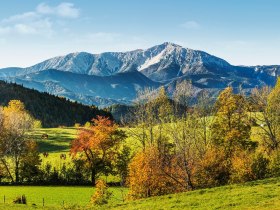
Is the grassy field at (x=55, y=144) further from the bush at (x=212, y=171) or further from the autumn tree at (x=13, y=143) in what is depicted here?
the bush at (x=212, y=171)

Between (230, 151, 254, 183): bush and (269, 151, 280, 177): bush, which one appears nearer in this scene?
(230, 151, 254, 183): bush

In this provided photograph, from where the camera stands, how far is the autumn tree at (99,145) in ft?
304

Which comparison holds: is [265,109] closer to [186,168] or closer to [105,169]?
[186,168]

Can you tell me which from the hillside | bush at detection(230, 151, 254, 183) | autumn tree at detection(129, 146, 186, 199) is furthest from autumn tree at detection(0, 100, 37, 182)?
bush at detection(230, 151, 254, 183)

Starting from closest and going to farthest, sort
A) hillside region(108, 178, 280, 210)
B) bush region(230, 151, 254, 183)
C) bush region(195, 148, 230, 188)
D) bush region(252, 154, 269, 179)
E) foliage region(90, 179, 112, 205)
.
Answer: hillside region(108, 178, 280, 210) → foliage region(90, 179, 112, 205) → bush region(230, 151, 254, 183) → bush region(252, 154, 269, 179) → bush region(195, 148, 230, 188)

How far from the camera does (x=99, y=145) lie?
308ft

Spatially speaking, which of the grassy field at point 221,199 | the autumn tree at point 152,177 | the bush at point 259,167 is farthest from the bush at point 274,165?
the autumn tree at point 152,177

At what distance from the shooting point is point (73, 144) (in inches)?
3634

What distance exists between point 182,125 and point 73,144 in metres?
37.0

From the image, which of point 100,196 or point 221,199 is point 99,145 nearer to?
point 100,196

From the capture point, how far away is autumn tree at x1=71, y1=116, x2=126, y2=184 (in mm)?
92688

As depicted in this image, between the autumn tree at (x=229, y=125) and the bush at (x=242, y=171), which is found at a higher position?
the autumn tree at (x=229, y=125)

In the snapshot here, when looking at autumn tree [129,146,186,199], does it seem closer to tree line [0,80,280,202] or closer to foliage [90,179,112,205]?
tree line [0,80,280,202]

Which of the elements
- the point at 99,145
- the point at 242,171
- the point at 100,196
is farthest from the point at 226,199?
the point at 99,145
